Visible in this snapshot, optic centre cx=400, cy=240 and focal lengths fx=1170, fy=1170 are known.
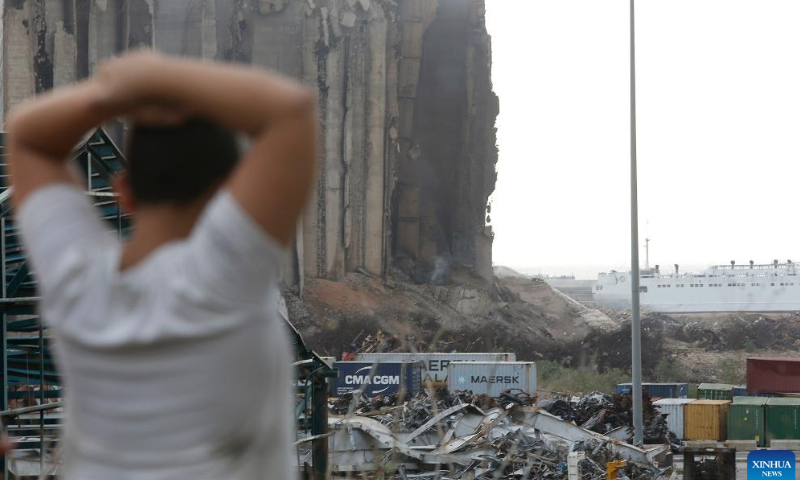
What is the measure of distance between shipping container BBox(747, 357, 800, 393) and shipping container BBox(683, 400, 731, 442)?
8.36 metres

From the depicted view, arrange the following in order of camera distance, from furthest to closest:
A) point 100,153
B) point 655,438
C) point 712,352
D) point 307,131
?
point 712,352 → point 655,438 → point 100,153 → point 307,131

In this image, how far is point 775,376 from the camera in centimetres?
4150

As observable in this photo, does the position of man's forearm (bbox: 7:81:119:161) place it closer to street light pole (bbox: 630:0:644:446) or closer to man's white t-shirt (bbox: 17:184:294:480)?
man's white t-shirt (bbox: 17:184:294:480)

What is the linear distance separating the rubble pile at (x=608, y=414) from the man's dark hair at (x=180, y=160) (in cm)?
2894

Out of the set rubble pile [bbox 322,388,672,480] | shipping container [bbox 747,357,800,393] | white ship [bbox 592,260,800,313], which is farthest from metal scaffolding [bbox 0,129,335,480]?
white ship [bbox 592,260,800,313]

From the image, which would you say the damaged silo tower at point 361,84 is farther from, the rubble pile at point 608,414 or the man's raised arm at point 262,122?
the man's raised arm at point 262,122

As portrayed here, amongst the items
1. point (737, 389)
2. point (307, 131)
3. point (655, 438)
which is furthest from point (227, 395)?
point (737, 389)

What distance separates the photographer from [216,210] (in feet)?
4.81

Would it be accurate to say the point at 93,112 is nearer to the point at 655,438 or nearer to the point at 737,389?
the point at 655,438

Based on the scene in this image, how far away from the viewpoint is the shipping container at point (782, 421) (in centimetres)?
3297

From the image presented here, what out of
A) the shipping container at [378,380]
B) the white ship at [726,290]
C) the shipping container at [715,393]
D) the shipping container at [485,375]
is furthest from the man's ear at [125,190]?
the white ship at [726,290]

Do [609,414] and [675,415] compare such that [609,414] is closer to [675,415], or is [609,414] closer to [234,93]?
[675,415]

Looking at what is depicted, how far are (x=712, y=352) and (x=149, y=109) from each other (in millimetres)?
69959

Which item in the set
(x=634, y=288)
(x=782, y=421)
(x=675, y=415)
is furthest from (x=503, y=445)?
(x=782, y=421)
